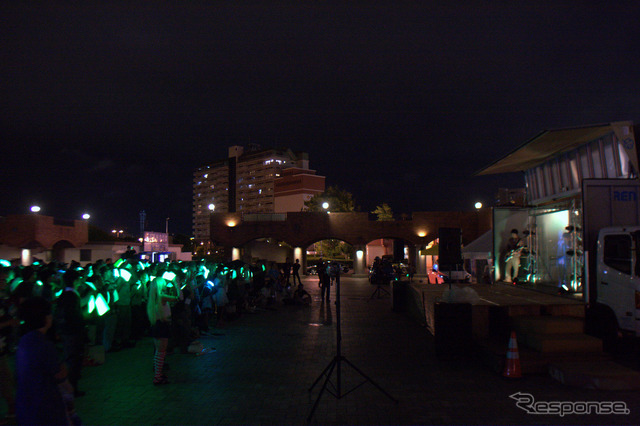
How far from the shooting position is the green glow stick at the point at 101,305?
817 centimetres

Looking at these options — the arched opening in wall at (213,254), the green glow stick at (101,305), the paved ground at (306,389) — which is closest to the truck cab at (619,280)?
the paved ground at (306,389)

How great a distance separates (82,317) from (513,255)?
11.9 m

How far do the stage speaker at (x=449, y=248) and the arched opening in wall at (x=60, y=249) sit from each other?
35.6m

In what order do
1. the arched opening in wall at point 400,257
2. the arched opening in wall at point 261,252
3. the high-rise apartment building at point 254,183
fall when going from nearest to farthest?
the arched opening in wall at point 400,257 < the arched opening in wall at point 261,252 < the high-rise apartment building at point 254,183

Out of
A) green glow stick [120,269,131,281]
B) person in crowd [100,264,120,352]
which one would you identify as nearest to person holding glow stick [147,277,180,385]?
person in crowd [100,264,120,352]

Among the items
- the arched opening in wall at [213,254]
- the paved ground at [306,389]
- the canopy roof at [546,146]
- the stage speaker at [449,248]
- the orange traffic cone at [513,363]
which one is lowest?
the paved ground at [306,389]

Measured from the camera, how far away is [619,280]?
860 cm

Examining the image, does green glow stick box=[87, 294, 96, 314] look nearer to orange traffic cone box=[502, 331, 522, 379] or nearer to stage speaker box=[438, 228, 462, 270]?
stage speaker box=[438, 228, 462, 270]

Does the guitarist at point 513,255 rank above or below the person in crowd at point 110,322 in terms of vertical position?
above

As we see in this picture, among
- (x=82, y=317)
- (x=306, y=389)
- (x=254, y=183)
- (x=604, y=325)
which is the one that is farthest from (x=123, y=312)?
(x=254, y=183)

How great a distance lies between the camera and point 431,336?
1115 cm

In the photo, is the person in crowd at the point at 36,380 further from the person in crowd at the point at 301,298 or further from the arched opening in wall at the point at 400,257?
the person in crowd at the point at 301,298

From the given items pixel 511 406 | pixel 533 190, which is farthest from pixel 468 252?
pixel 511 406

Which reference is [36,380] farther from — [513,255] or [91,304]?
[513,255]
